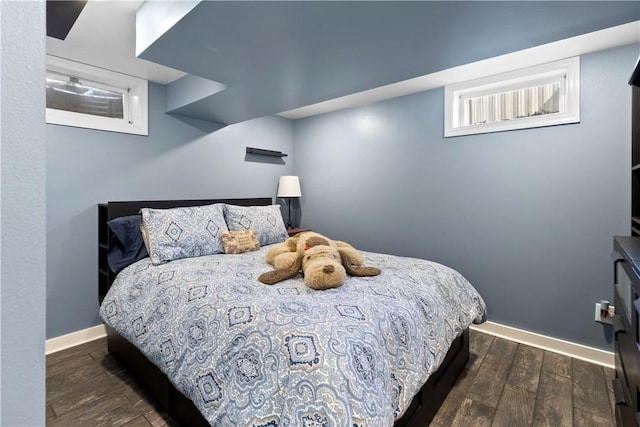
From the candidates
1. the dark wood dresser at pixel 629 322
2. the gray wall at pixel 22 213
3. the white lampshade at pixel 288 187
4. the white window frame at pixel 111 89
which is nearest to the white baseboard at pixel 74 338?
the white window frame at pixel 111 89

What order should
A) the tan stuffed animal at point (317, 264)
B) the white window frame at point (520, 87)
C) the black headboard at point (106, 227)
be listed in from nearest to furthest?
the tan stuffed animal at point (317, 264)
the white window frame at point (520, 87)
the black headboard at point (106, 227)

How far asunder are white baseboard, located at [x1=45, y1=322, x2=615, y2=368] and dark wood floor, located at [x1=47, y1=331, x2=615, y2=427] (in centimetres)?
8

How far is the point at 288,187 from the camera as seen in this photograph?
12.8ft

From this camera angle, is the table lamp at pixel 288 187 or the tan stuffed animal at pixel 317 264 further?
the table lamp at pixel 288 187

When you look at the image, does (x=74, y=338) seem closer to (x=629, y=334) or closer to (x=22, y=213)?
(x=22, y=213)

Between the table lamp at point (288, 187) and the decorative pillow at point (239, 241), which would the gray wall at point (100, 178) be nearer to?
the table lamp at point (288, 187)

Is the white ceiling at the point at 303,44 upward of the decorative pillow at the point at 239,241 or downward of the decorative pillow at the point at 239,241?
upward

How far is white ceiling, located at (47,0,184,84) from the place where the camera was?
1.75m

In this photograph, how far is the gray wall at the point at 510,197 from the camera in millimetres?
2225

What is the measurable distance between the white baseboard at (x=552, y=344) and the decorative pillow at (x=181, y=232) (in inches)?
101

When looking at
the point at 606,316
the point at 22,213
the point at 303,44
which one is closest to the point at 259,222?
the point at 303,44

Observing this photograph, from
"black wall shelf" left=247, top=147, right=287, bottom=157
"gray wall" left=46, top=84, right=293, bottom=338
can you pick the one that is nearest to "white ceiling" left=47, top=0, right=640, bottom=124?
"gray wall" left=46, top=84, right=293, bottom=338

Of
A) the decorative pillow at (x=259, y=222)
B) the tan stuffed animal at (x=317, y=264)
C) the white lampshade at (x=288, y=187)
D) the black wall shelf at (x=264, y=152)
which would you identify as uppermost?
the black wall shelf at (x=264, y=152)

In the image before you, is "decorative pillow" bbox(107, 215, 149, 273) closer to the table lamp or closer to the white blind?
the table lamp
